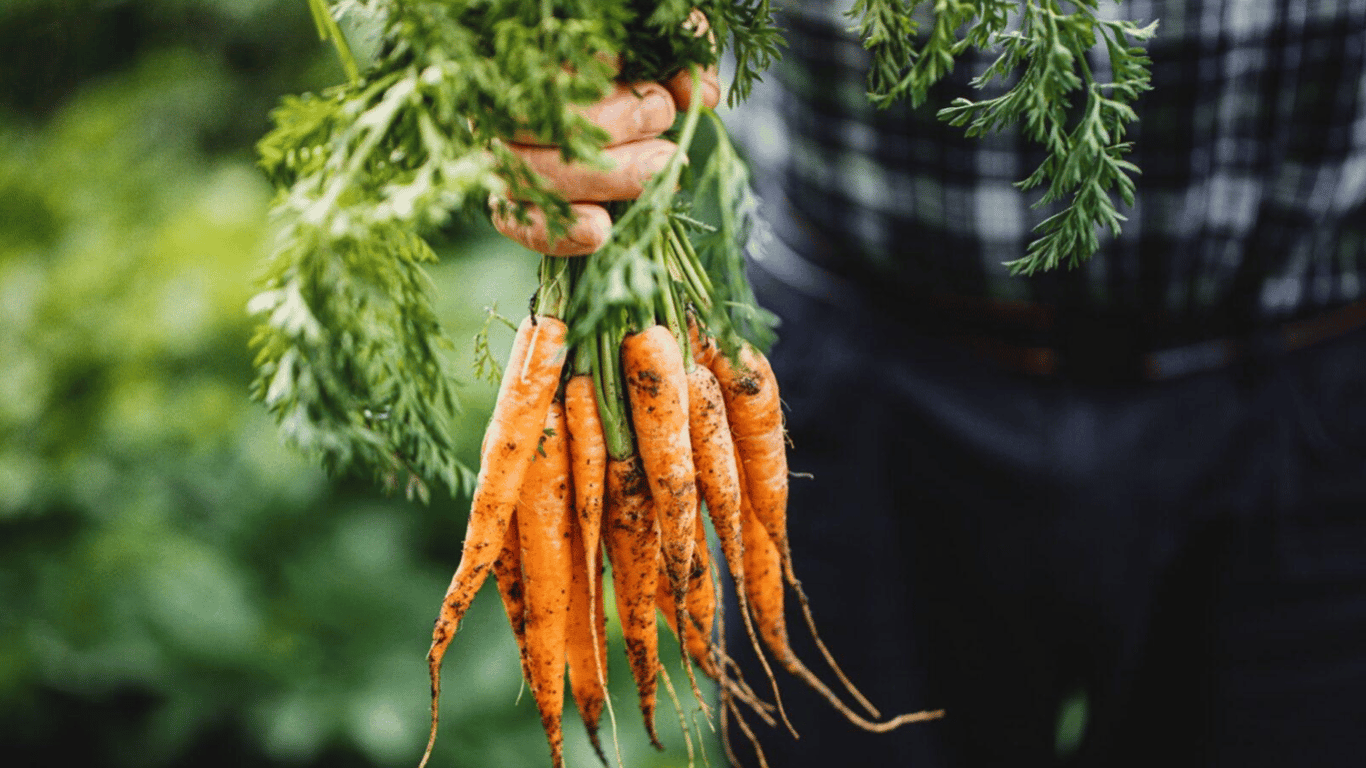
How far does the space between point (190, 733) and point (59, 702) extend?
0.30 metres

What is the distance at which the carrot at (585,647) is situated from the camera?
96 centimetres

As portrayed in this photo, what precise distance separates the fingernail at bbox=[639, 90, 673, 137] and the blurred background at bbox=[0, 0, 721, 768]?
4.42 feet

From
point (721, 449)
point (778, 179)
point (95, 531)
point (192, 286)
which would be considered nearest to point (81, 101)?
point (192, 286)

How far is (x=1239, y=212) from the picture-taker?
1051 mm

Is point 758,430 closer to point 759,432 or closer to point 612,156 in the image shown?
point 759,432

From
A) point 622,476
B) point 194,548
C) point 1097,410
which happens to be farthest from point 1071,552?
point 194,548

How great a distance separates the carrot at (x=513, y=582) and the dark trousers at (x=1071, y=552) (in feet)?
1.47

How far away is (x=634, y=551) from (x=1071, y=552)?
0.57 metres

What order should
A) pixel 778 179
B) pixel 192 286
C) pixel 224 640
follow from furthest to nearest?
pixel 192 286
pixel 224 640
pixel 778 179

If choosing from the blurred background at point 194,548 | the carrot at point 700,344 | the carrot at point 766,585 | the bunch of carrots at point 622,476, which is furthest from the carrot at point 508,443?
the blurred background at point 194,548

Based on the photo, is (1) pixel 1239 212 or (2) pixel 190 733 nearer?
(1) pixel 1239 212

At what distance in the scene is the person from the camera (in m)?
1.03

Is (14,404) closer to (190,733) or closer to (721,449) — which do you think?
(190,733)

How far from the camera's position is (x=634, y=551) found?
89 centimetres
